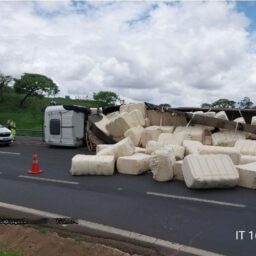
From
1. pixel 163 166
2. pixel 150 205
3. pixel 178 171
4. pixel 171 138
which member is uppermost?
pixel 171 138

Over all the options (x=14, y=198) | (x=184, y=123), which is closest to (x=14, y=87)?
(x=184, y=123)

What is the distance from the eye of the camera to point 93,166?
1202cm

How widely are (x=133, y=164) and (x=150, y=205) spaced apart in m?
3.79

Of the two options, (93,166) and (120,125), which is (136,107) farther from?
(93,166)

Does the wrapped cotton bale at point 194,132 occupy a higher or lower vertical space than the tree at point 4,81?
lower

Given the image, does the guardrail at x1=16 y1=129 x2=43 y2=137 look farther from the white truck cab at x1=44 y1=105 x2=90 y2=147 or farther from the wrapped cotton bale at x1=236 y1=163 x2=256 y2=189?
the wrapped cotton bale at x1=236 y1=163 x2=256 y2=189

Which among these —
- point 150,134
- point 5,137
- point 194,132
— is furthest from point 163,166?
point 5,137

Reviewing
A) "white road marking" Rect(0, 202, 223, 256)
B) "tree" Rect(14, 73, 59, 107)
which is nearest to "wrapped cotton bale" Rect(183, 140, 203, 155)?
"white road marking" Rect(0, 202, 223, 256)

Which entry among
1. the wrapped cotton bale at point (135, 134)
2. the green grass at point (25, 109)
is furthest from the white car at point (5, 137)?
the green grass at point (25, 109)

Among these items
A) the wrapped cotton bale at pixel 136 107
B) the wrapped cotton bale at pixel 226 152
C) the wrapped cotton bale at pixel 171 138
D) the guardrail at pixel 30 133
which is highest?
the wrapped cotton bale at pixel 136 107

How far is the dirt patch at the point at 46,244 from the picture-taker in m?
5.62

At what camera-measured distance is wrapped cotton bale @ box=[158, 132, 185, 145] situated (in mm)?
14933

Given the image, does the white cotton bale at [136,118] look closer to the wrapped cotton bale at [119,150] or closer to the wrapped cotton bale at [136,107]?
the wrapped cotton bale at [136,107]

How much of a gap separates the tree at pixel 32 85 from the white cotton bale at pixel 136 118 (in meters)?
64.3
